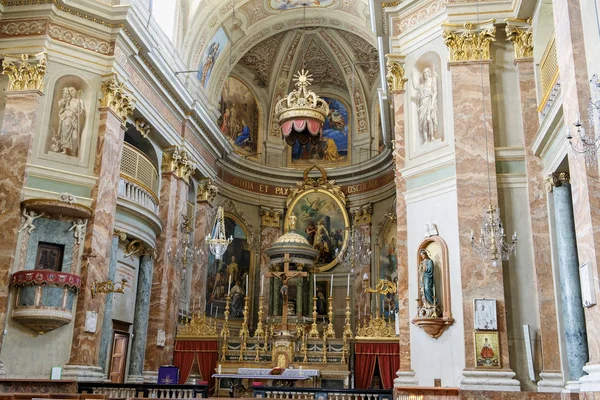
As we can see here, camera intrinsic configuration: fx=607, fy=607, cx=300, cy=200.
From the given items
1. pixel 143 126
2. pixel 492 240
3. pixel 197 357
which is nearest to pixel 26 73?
pixel 143 126

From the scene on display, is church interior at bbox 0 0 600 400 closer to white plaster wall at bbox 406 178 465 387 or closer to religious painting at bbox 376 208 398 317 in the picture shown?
white plaster wall at bbox 406 178 465 387

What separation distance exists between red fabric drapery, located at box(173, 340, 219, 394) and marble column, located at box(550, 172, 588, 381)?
8.09 meters

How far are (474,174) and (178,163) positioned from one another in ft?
25.8

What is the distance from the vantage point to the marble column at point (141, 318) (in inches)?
513

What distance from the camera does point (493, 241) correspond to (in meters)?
8.88

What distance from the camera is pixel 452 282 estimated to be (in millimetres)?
9727

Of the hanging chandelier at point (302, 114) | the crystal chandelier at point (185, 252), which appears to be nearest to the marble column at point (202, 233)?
Result: the crystal chandelier at point (185, 252)

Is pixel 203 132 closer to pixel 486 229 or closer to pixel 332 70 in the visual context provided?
pixel 332 70

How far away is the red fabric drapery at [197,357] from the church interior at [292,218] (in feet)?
0.12

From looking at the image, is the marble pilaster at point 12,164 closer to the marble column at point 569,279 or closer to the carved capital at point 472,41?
the carved capital at point 472,41

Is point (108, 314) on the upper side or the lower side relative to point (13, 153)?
lower

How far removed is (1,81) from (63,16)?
5.56ft

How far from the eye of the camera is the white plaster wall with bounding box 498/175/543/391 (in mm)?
9180

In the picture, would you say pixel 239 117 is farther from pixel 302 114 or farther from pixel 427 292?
pixel 427 292
